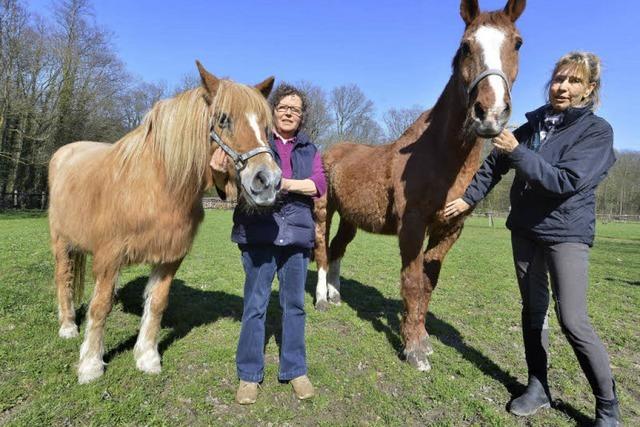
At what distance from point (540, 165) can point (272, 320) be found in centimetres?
353

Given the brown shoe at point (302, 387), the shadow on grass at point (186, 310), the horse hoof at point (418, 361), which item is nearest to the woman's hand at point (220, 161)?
the brown shoe at point (302, 387)

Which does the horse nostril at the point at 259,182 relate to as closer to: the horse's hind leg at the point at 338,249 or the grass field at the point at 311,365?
the grass field at the point at 311,365

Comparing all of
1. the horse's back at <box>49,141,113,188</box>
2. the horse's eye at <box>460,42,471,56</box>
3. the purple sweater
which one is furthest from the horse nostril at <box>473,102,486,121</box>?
the horse's back at <box>49,141,113,188</box>

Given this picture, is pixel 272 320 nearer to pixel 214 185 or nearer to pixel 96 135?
pixel 214 185

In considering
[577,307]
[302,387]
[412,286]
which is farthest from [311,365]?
[577,307]

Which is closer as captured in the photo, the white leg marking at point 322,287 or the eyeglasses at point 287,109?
the eyeglasses at point 287,109

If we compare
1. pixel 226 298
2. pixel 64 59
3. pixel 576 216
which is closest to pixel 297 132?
pixel 576 216

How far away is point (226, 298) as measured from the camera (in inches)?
228

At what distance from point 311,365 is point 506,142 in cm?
261

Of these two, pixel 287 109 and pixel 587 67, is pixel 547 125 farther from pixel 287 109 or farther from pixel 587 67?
pixel 287 109

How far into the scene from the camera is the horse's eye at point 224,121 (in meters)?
2.71

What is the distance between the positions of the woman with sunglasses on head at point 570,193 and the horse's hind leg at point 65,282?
450 centimetres

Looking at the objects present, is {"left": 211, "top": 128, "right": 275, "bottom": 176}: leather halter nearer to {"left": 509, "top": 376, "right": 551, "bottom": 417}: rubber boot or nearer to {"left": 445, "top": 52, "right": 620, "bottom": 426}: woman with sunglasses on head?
{"left": 445, "top": 52, "right": 620, "bottom": 426}: woman with sunglasses on head

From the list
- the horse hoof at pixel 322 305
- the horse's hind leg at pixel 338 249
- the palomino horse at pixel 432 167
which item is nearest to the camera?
the palomino horse at pixel 432 167
